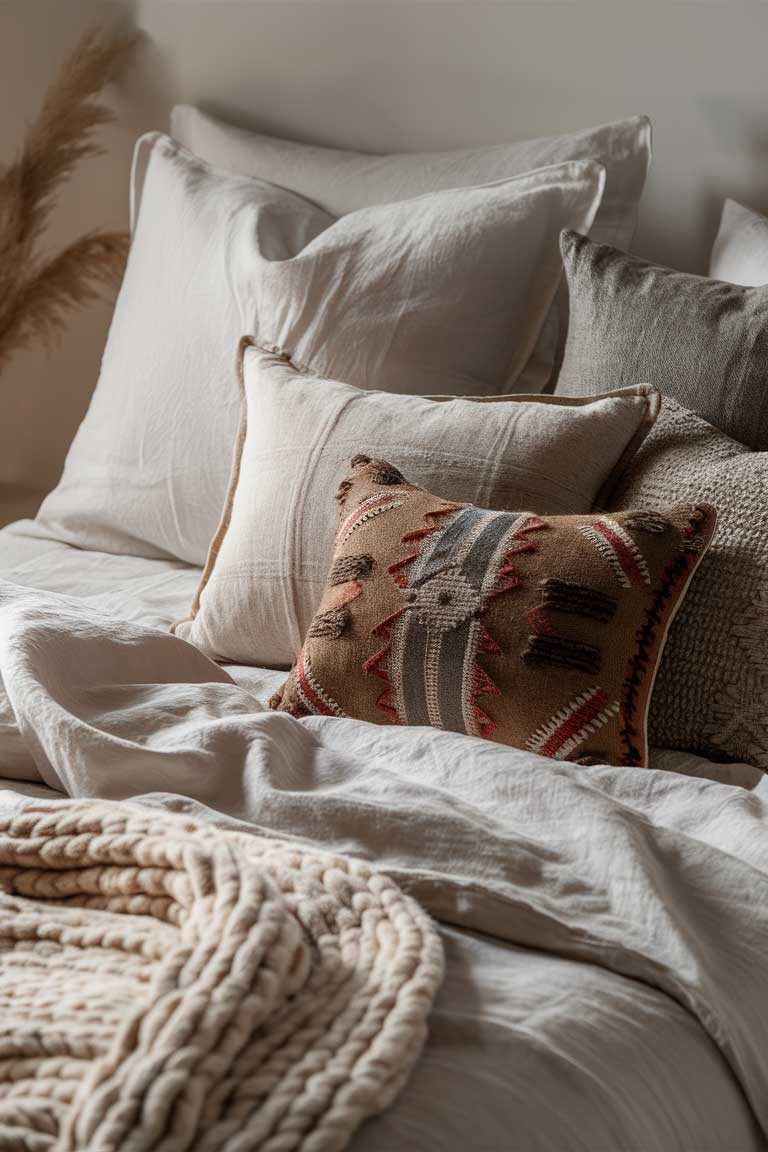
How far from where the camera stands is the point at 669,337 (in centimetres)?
136

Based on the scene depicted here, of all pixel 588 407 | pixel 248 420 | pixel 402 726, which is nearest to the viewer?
pixel 402 726

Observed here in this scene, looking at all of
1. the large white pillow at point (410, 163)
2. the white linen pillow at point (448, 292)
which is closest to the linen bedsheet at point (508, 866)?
the white linen pillow at point (448, 292)

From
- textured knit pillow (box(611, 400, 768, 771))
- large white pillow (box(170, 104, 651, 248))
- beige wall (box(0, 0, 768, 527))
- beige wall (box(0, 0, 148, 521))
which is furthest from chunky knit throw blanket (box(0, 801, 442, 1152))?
beige wall (box(0, 0, 148, 521))

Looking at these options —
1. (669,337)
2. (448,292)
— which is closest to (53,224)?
(448,292)

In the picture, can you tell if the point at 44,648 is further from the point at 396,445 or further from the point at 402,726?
the point at 396,445

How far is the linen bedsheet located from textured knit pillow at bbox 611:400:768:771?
0.03m

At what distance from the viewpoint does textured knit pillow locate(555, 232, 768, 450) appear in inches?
51.2

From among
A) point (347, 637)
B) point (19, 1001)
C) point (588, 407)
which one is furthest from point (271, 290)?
point (19, 1001)

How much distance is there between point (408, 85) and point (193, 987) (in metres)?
1.79

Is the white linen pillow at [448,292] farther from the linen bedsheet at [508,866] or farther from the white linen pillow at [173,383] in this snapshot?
the linen bedsheet at [508,866]

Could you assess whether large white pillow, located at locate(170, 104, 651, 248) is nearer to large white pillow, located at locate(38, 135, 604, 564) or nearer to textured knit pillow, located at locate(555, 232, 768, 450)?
large white pillow, located at locate(38, 135, 604, 564)

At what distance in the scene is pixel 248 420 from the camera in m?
1.51

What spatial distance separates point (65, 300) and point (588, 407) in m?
1.51

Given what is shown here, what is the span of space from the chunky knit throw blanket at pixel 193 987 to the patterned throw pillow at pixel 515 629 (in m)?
0.33
